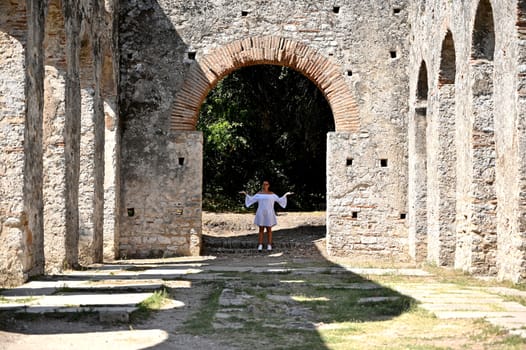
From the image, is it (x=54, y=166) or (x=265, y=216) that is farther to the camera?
(x=265, y=216)

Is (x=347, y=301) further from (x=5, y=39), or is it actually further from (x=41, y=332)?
(x=5, y=39)

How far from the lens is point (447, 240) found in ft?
34.3

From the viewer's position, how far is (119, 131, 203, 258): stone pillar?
12617 mm

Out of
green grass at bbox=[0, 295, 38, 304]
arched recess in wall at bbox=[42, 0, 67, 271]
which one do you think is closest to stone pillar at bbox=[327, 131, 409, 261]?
arched recess in wall at bbox=[42, 0, 67, 271]

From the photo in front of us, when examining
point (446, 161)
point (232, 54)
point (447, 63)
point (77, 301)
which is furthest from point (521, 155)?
point (232, 54)

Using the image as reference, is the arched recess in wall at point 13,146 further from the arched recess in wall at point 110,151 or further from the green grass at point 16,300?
the arched recess in wall at point 110,151

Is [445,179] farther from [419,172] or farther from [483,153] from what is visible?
[483,153]

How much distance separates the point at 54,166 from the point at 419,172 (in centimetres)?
584

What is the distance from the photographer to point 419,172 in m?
12.0

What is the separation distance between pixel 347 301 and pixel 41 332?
2.63 meters

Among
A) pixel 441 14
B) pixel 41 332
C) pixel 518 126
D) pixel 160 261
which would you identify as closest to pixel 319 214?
pixel 160 261

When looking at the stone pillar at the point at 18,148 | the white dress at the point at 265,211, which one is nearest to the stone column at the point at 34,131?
the stone pillar at the point at 18,148

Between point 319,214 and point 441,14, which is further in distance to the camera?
point 319,214

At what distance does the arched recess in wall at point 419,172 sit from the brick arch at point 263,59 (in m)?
1.06
